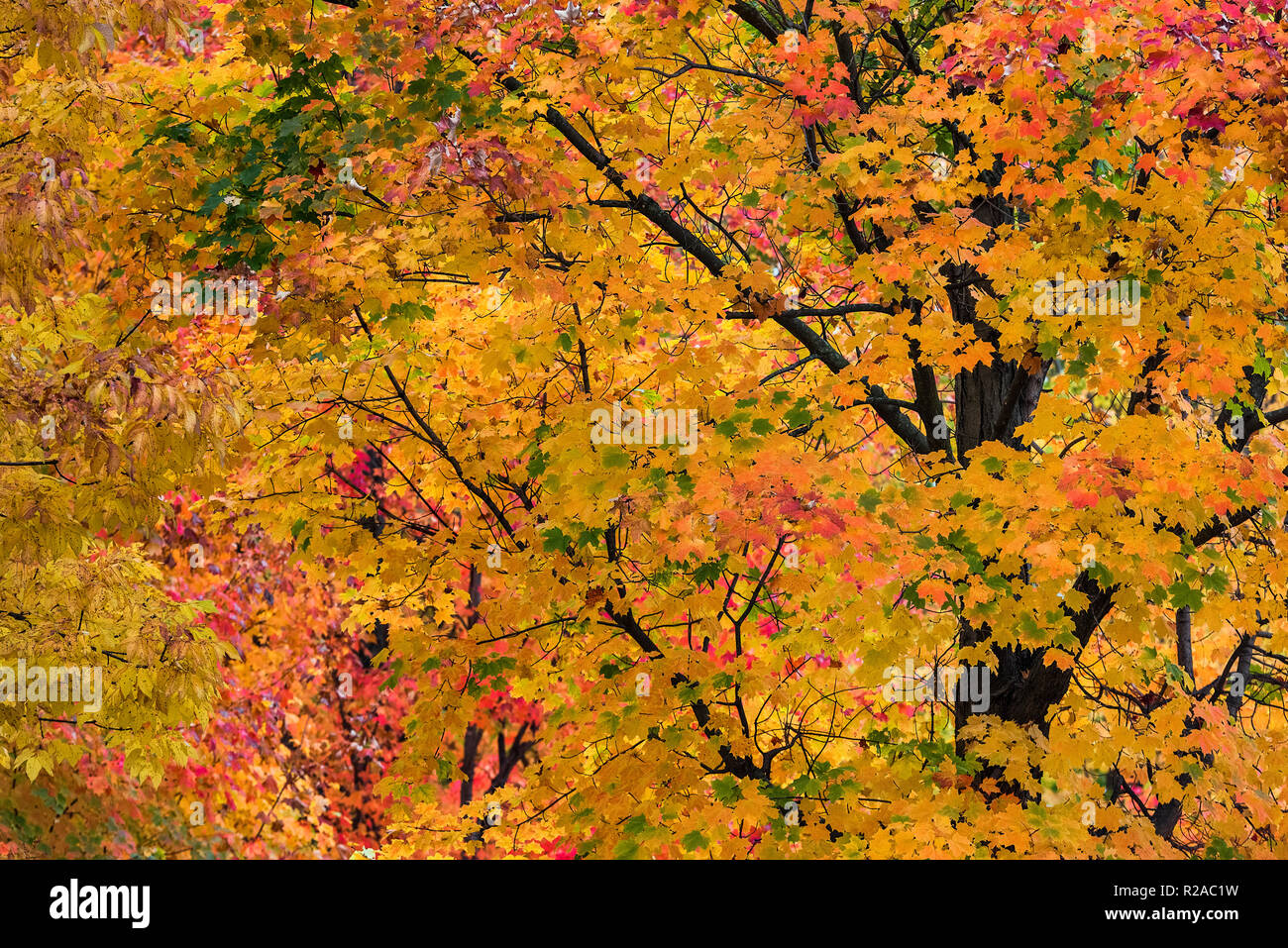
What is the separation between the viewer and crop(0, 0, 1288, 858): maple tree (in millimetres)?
6000

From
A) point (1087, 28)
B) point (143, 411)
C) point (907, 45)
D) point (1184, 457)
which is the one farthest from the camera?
point (907, 45)

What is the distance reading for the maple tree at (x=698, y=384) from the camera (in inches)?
236

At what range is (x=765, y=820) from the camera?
21.3 ft

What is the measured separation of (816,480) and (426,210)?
2.88 metres

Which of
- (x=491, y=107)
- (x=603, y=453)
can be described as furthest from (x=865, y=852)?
(x=491, y=107)

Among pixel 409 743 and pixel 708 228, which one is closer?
pixel 409 743

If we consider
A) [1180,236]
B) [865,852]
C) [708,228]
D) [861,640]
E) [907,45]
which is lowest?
[865,852]

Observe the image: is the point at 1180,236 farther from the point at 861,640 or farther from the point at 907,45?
the point at 861,640

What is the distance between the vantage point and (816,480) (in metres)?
6.31

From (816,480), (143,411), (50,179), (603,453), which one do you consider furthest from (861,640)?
(50,179)

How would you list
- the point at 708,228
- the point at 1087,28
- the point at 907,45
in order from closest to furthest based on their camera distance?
1. the point at 1087,28
2. the point at 907,45
3. the point at 708,228

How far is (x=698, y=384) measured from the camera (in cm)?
698

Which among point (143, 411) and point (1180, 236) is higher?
point (1180, 236)

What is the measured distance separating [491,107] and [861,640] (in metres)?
3.92
